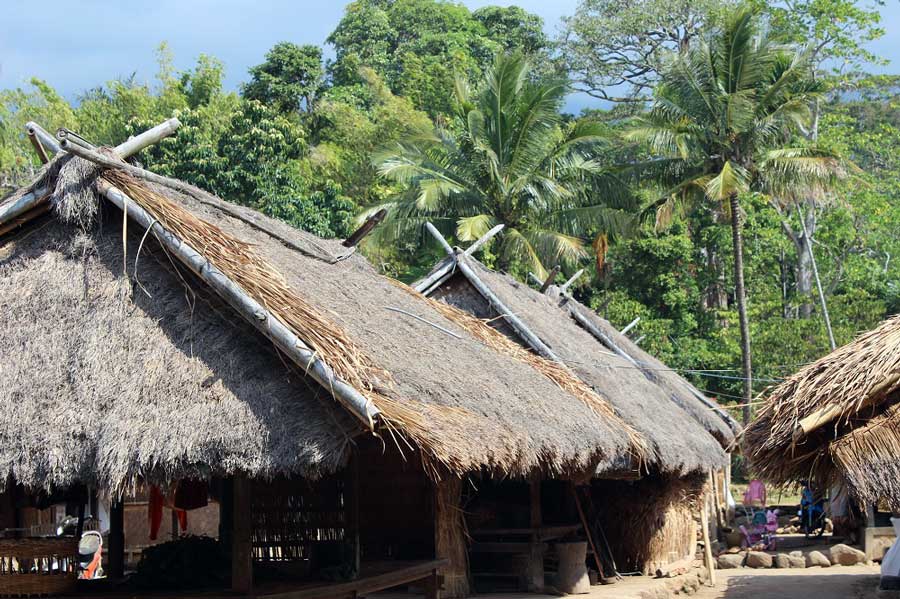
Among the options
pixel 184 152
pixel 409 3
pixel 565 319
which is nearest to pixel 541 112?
pixel 565 319

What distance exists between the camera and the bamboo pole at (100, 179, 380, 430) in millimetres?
7516

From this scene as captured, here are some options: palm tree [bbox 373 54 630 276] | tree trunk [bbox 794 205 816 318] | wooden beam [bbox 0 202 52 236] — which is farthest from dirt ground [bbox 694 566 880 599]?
tree trunk [bbox 794 205 816 318]

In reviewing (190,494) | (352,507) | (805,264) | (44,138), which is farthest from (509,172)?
(352,507)

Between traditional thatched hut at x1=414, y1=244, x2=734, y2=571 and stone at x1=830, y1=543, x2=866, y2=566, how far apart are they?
227 cm

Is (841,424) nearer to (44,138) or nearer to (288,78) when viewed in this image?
(44,138)

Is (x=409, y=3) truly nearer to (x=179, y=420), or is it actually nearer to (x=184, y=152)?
(x=184, y=152)

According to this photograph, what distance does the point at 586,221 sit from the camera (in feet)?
79.4

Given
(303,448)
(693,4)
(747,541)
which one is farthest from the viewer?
(693,4)

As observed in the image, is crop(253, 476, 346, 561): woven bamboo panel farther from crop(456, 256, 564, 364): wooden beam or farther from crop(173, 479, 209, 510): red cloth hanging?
crop(456, 256, 564, 364): wooden beam

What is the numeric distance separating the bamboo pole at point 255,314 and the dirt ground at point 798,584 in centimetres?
908

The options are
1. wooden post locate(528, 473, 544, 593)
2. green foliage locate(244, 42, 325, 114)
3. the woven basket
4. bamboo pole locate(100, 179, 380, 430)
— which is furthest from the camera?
green foliage locate(244, 42, 325, 114)

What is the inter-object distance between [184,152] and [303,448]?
18.1 meters

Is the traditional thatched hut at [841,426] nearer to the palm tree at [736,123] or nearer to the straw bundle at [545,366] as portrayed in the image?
the straw bundle at [545,366]

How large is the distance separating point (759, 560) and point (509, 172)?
9.27m
